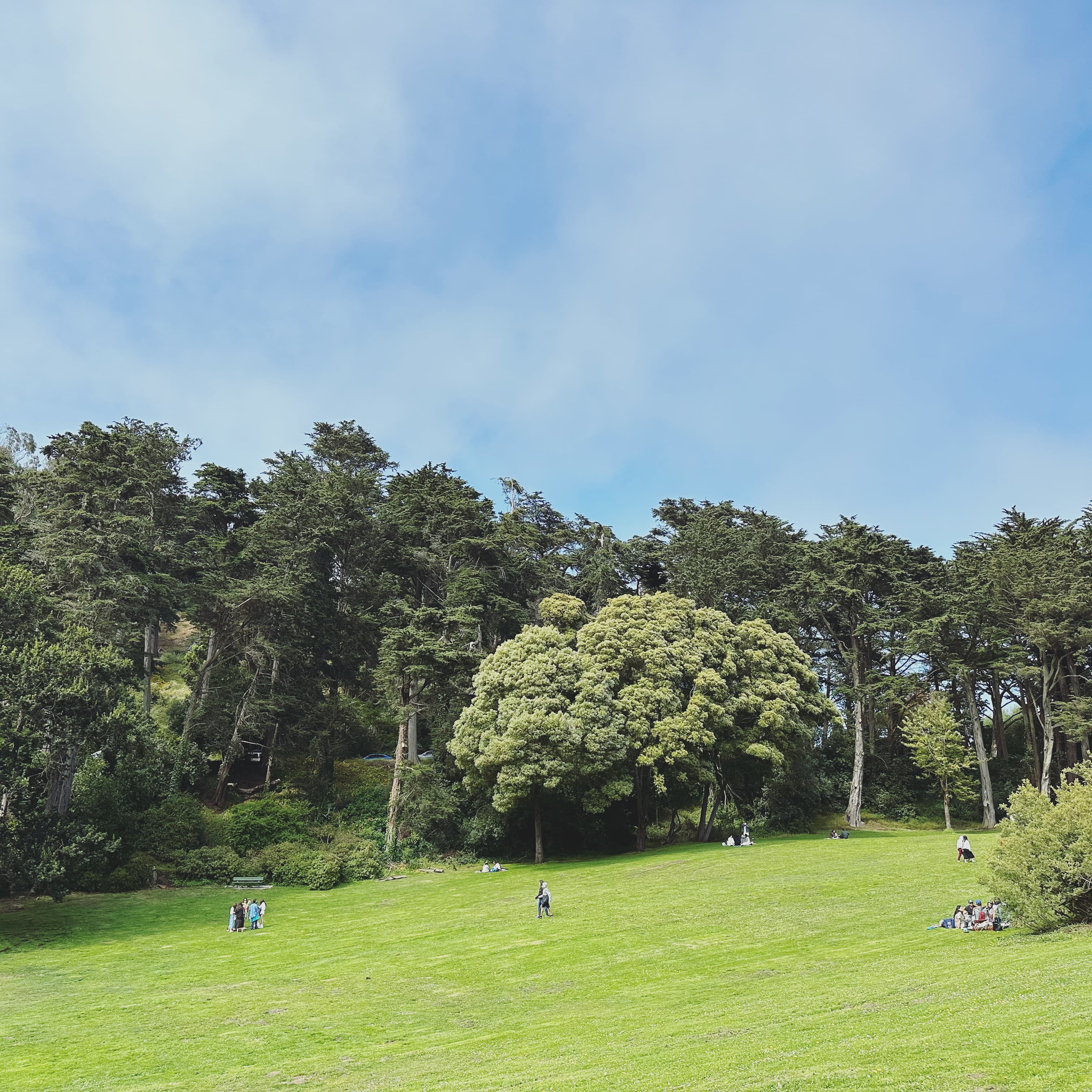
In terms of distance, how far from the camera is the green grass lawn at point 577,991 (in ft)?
35.1

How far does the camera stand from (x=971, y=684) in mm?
50438

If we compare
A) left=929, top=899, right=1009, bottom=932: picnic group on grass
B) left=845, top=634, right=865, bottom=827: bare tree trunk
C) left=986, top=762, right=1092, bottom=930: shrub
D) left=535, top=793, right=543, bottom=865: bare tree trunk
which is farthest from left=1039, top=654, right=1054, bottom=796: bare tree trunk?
left=986, top=762, right=1092, bottom=930: shrub

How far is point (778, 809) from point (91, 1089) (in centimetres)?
4082

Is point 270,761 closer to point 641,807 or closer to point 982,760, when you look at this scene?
point 641,807

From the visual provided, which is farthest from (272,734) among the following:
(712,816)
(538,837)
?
(712,816)

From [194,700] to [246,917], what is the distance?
2077cm

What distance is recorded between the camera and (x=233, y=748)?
45.4 m

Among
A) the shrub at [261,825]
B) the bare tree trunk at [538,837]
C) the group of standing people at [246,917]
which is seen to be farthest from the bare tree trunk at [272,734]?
the group of standing people at [246,917]

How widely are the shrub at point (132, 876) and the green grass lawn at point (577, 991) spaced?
11.9 feet

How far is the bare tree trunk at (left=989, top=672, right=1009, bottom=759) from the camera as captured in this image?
52.9 meters

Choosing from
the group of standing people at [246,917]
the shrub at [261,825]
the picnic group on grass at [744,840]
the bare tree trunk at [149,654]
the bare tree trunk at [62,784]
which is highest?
the bare tree trunk at [149,654]

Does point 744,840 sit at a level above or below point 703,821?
below

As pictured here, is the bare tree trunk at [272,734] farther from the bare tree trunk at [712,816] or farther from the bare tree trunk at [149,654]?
the bare tree trunk at [712,816]

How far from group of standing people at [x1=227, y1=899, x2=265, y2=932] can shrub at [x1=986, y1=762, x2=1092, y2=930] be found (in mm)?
Result: 24004
